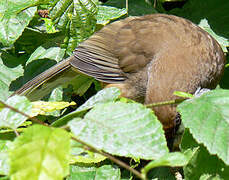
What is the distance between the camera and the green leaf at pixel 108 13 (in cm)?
308

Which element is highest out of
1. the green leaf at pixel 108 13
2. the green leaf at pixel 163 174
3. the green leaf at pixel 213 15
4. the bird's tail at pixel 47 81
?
the green leaf at pixel 108 13

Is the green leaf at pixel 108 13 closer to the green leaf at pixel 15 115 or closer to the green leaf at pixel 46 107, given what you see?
the green leaf at pixel 46 107

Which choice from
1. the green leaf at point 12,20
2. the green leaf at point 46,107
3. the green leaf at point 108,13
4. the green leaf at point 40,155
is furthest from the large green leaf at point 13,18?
the green leaf at point 40,155

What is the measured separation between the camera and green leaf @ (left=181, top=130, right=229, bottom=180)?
5.81 ft

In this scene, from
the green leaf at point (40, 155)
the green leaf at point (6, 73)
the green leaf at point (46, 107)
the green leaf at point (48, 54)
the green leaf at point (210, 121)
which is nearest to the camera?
the green leaf at point (40, 155)

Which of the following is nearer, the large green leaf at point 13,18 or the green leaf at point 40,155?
the green leaf at point 40,155

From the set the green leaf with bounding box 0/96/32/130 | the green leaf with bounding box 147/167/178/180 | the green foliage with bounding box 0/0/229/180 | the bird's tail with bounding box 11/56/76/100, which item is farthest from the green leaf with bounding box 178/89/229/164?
the bird's tail with bounding box 11/56/76/100

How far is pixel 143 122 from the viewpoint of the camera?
1289mm

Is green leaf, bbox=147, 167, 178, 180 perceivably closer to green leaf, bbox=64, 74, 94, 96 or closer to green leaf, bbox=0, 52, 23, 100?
green leaf, bbox=64, 74, 94, 96

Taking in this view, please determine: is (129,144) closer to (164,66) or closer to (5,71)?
(164,66)

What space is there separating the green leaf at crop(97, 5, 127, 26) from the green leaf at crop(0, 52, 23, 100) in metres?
0.71

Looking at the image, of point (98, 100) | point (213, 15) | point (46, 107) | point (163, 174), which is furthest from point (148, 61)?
point (98, 100)

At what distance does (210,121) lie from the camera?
1.51 meters

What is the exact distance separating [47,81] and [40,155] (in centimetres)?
218
